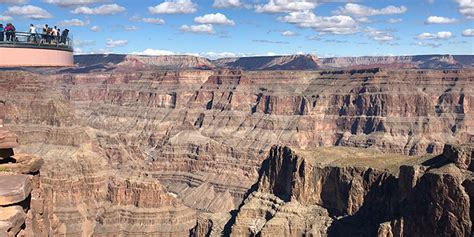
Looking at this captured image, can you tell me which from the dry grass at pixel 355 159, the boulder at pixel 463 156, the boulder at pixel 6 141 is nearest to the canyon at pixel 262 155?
the boulder at pixel 463 156

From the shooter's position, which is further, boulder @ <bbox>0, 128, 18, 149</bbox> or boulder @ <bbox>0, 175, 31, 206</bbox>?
boulder @ <bbox>0, 128, 18, 149</bbox>

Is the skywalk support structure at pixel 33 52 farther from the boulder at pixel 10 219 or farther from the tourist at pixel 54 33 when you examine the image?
the boulder at pixel 10 219

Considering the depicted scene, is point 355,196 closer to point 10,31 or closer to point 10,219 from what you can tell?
point 10,31

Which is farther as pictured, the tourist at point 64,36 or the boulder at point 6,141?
the tourist at point 64,36

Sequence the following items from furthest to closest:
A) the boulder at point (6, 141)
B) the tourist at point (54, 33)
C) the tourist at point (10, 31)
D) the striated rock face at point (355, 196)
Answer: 1. the striated rock face at point (355, 196)
2. the tourist at point (54, 33)
3. the tourist at point (10, 31)
4. the boulder at point (6, 141)

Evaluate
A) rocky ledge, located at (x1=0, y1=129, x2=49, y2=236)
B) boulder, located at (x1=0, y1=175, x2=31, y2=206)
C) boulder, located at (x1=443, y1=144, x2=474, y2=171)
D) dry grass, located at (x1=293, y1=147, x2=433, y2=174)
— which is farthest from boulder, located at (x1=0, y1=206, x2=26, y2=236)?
dry grass, located at (x1=293, y1=147, x2=433, y2=174)

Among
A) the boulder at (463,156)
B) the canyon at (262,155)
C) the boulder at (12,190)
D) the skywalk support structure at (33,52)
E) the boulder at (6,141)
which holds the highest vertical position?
the skywalk support structure at (33,52)

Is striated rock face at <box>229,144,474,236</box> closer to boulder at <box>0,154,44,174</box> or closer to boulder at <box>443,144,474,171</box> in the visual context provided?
boulder at <box>443,144,474,171</box>
